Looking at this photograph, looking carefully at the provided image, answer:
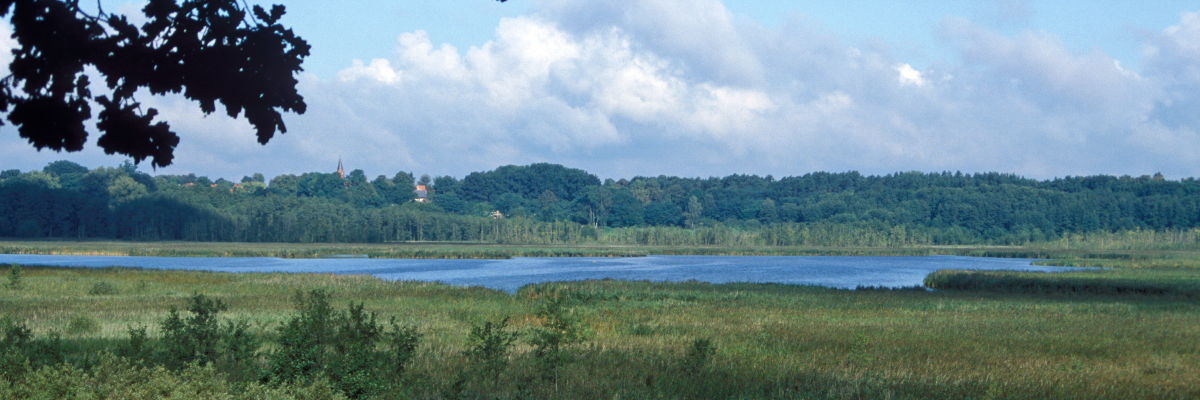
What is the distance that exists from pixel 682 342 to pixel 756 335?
254cm

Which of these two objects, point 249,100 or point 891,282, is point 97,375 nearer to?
point 249,100

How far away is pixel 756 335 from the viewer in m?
20.4

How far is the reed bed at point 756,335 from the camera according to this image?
1338 centimetres

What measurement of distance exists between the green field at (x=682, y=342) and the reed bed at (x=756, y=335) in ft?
0.23

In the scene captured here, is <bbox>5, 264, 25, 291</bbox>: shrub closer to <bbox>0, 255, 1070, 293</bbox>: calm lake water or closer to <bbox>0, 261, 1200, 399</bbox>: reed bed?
<bbox>0, 261, 1200, 399</bbox>: reed bed

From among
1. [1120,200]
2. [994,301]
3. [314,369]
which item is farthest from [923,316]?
[1120,200]

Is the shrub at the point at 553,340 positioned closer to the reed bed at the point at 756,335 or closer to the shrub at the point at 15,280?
the reed bed at the point at 756,335

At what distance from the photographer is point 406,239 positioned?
528ft

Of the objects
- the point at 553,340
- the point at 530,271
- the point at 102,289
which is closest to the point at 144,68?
the point at 553,340

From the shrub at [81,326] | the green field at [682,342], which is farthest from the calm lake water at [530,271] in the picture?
the shrub at [81,326]

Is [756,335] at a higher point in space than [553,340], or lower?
lower

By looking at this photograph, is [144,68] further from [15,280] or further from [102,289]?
[15,280]

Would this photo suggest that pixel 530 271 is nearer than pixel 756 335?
No

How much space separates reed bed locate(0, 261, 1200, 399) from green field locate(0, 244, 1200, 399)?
70 mm
